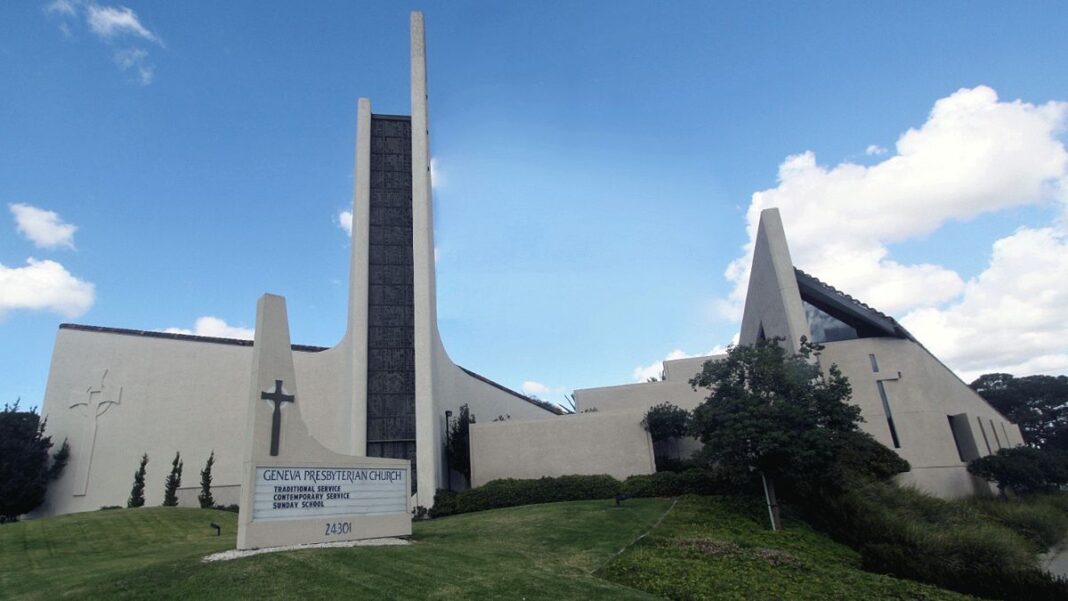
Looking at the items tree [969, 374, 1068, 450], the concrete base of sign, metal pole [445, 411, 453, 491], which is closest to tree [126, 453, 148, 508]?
metal pole [445, 411, 453, 491]

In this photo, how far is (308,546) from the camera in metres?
11.4

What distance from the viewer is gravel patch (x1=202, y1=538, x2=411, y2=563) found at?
10.2 metres

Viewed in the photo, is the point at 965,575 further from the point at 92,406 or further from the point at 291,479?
the point at 92,406

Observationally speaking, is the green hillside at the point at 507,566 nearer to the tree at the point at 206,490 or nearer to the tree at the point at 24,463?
the tree at the point at 206,490

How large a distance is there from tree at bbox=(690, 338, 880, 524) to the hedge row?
4.82m

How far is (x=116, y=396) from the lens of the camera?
31.7 metres

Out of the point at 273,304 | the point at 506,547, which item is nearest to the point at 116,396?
the point at 273,304

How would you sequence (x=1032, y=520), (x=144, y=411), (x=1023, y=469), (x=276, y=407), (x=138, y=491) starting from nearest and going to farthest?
(x=276, y=407) < (x=1032, y=520) < (x=1023, y=469) < (x=138, y=491) < (x=144, y=411)

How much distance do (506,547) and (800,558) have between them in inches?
236

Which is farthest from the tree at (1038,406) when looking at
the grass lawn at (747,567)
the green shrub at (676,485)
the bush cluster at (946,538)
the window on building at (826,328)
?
the grass lawn at (747,567)

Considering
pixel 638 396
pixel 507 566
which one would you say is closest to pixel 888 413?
pixel 638 396

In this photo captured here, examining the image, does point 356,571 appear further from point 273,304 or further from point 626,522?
point 626,522

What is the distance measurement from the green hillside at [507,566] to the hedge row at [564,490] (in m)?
4.31

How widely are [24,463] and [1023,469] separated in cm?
4463
